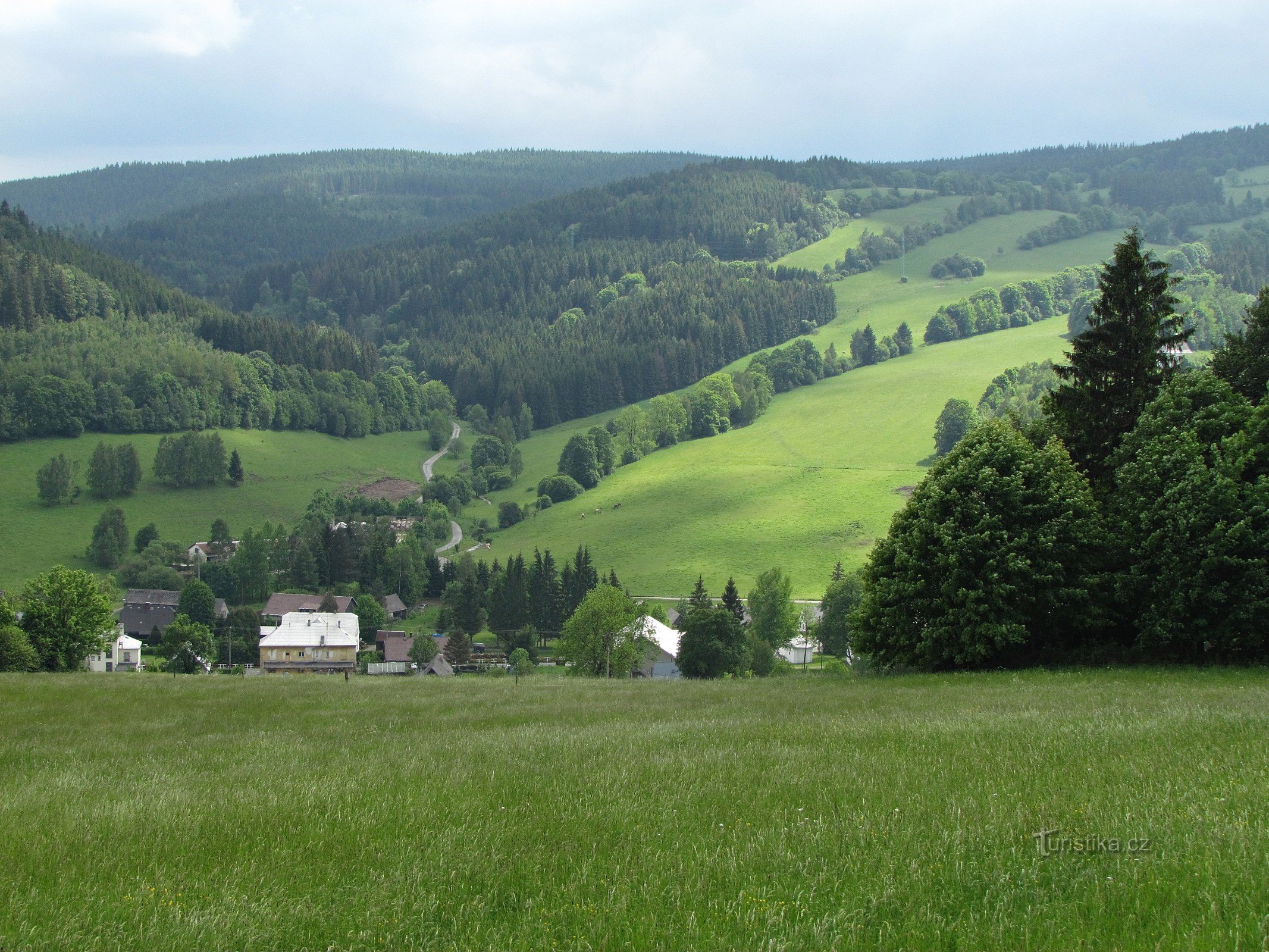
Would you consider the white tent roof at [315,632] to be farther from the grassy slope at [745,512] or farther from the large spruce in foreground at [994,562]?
the large spruce in foreground at [994,562]

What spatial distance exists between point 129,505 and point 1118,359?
165139 millimetres

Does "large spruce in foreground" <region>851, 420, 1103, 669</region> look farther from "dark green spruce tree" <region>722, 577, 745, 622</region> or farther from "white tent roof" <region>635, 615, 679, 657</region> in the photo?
"dark green spruce tree" <region>722, 577, 745, 622</region>

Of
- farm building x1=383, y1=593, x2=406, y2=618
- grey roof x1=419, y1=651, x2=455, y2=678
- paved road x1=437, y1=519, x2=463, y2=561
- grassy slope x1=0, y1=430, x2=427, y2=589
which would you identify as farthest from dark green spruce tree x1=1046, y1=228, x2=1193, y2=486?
grassy slope x1=0, y1=430, x2=427, y2=589

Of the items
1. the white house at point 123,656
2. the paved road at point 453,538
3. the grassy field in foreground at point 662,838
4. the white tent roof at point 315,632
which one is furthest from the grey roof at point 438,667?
the grassy field in foreground at point 662,838

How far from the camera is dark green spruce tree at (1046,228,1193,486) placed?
41.0 m

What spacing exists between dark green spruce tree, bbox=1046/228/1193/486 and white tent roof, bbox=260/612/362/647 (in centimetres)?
9113

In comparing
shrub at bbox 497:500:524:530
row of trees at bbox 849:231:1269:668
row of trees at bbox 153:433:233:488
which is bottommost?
row of trees at bbox 849:231:1269:668

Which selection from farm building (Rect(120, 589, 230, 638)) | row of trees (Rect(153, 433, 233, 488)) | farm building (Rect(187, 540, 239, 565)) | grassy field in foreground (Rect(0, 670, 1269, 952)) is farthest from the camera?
row of trees (Rect(153, 433, 233, 488))

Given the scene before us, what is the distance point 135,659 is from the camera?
379ft

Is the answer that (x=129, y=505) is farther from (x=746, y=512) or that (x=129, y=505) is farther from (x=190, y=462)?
(x=746, y=512)

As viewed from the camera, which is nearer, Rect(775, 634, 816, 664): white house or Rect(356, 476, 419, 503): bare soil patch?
Rect(775, 634, 816, 664): white house

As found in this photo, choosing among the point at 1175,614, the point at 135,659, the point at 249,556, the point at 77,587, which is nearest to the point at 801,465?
the point at 249,556

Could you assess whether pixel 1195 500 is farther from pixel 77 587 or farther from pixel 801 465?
pixel 801 465

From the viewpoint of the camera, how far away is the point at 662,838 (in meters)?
10.2
